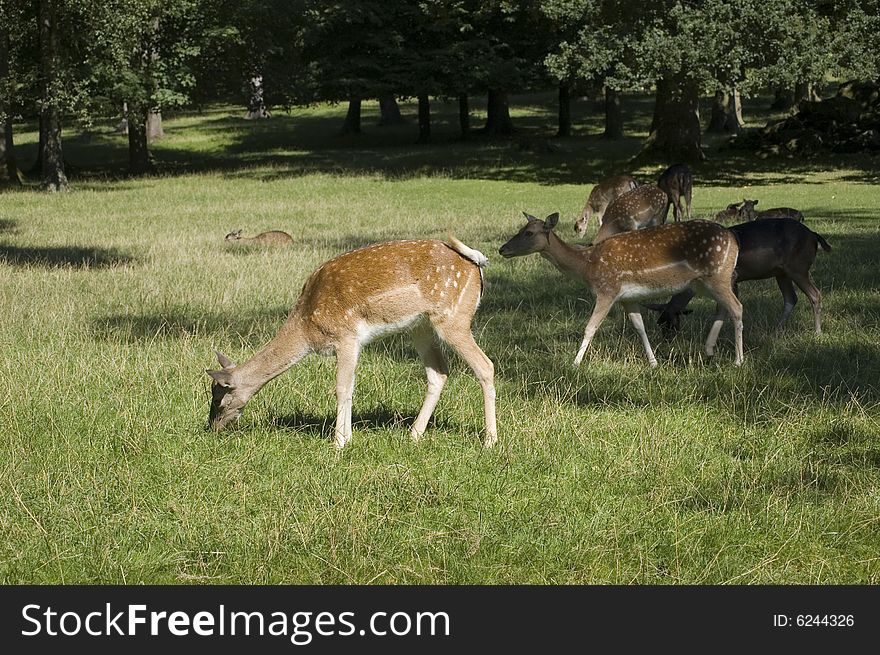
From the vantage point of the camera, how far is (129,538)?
17.5ft

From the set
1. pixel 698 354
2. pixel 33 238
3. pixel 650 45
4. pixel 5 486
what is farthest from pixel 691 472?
pixel 650 45

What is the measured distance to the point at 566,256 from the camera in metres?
9.55

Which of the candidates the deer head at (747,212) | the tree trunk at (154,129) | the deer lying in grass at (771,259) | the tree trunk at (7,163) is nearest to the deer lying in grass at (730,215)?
the deer head at (747,212)

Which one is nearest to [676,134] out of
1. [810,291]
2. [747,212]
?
[747,212]

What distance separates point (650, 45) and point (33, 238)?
521 inches

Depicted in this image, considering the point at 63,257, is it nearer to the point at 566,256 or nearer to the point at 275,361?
the point at 566,256

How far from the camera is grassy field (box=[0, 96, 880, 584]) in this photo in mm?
5141

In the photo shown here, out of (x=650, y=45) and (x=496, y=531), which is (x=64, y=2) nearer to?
(x=650, y=45)

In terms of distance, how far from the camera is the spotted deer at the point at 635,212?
48.0 feet

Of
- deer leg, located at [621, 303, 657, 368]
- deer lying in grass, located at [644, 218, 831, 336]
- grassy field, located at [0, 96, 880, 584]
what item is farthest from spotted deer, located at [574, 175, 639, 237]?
deer leg, located at [621, 303, 657, 368]

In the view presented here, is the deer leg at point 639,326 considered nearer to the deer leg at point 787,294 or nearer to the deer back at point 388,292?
the deer leg at point 787,294

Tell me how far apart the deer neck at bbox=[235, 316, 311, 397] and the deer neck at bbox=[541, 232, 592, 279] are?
3356 mm

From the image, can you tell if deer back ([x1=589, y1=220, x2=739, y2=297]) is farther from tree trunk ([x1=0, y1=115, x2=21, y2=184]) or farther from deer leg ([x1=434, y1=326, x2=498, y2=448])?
tree trunk ([x1=0, y1=115, x2=21, y2=184])

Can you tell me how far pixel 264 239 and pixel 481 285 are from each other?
9988 mm
